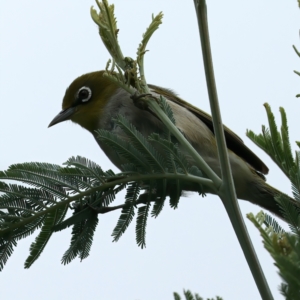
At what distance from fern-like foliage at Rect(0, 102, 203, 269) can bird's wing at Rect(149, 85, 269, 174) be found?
1940 millimetres

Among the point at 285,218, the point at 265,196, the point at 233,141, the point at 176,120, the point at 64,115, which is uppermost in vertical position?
the point at 64,115

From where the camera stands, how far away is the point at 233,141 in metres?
5.57

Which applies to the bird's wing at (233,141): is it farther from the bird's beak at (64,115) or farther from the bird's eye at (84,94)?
the bird's beak at (64,115)

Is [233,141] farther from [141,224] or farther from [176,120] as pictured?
[141,224]

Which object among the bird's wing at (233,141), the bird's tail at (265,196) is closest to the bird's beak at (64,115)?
the bird's wing at (233,141)

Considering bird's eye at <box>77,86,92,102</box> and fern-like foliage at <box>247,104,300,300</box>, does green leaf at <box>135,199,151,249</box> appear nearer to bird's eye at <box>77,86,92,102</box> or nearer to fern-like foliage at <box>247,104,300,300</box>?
fern-like foliage at <box>247,104,300,300</box>

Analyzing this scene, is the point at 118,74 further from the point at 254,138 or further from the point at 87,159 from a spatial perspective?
the point at 254,138

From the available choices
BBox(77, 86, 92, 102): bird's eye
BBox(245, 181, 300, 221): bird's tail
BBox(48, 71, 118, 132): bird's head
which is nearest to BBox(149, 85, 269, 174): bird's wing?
BBox(245, 181, 300, 221): bird's tail

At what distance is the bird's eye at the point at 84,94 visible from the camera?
6.06 m

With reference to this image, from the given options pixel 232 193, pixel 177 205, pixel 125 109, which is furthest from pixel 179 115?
pixel 232 193

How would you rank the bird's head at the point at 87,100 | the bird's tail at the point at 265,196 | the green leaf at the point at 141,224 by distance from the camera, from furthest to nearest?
1. the bird's head at the point at 87,100
2. the bird's tail at the point at 265,196
3. the green leaf at the point at 141,224

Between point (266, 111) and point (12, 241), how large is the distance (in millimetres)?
1634

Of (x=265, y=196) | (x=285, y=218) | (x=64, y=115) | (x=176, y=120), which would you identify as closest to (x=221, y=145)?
(x=285, y=218)

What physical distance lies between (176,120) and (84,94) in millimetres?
1335
